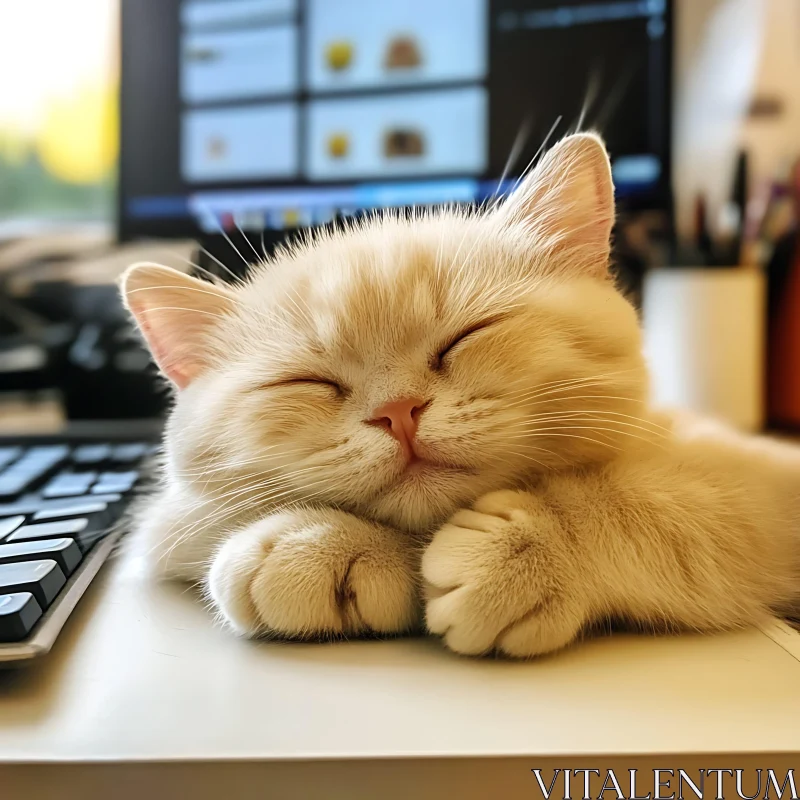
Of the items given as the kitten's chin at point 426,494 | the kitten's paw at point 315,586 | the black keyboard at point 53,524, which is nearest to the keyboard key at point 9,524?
the black keyboard at point 53,524

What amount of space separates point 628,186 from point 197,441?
877 millimetres

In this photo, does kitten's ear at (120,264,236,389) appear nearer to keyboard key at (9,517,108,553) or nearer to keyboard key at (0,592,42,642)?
keyboard key at (9,517,108,553)

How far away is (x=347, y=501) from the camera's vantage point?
523mm

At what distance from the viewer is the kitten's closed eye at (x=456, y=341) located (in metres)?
0.52

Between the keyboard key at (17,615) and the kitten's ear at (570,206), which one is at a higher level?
the kitten's ear at (570,206)

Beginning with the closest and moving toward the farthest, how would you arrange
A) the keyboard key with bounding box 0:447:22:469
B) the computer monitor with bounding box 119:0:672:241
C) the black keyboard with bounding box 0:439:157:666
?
the black keyboard with bounding box 0:439:157:666
the keyboard key with bounding box 0:447:22:469
the computer monitor with bounding box 119:0:672:241

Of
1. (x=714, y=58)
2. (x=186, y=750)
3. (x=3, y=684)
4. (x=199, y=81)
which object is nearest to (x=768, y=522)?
(x=186, y=750)

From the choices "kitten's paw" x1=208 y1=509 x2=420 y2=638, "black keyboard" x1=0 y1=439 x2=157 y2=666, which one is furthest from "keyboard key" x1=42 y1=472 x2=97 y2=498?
"kitten's paw" x1=208 y1=509 x2=420 y2=638

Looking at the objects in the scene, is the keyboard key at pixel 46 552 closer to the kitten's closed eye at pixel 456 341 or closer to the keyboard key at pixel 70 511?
the keyboard key at pixel 70 511

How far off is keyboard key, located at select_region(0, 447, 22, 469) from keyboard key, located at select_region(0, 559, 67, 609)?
1.44 feet

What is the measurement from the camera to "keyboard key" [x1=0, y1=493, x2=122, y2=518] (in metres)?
0.66

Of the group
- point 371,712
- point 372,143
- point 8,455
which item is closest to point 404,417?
point 371,712

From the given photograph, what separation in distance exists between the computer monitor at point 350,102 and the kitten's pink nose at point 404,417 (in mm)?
711

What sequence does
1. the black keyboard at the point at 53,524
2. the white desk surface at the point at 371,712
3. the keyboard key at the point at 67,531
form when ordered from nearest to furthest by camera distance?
the white desk surface at the point at 371,712, the black keyboard at the point at 53,524, the keyboard key at the point at 67,531
